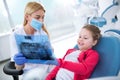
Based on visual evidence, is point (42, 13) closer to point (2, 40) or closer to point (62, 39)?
point (2, 40)

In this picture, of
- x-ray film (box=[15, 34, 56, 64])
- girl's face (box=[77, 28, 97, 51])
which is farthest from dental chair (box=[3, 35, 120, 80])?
x-ray film (box=[15, 34, 56, 64])

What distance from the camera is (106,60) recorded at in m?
1.56

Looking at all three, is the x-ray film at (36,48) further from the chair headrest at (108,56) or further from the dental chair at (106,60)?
the chair headrest at (108,56)

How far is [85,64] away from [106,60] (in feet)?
0.60

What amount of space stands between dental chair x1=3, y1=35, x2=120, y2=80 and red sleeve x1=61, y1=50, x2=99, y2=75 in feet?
0.22

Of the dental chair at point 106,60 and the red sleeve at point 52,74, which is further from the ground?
the dental chair at point 106,60

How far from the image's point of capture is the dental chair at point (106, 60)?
4.87ft

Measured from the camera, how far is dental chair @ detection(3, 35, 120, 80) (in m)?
1.48

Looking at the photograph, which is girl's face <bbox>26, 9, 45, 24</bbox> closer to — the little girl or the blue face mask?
the blue face mask

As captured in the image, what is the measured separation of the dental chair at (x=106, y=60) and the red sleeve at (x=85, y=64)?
67 mm

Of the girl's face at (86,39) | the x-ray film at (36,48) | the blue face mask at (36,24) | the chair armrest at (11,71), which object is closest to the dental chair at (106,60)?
the chair armrest at (11,71)

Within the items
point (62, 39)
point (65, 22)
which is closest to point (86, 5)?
point (62, 39)

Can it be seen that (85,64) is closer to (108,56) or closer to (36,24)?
(108,56)

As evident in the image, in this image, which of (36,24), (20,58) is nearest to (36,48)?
(20,58)
